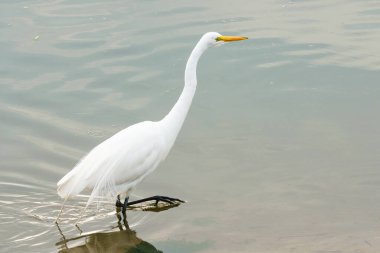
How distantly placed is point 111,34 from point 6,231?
4945 mm

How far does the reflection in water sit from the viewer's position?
Answer: 225 inches

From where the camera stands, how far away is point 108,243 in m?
5.85

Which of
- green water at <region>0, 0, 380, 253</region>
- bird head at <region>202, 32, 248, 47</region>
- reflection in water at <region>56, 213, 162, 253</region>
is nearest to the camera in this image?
reflection in water at <region>56, 213, 162, 253</region>

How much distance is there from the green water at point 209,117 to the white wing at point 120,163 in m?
0.35


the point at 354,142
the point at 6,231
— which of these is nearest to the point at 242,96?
the point at 354,142

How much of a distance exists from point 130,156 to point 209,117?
191 cm

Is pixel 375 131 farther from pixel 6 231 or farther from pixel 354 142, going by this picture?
pixel 6 231

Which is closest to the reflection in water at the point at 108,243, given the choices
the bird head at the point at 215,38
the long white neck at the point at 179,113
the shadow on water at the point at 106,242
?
the shadow on water at the point at 106,242

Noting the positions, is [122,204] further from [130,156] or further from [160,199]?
[130,156]

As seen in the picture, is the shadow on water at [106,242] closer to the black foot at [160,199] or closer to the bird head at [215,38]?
the black foot at [160,199]

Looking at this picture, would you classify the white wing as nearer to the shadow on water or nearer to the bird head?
the shadow on water

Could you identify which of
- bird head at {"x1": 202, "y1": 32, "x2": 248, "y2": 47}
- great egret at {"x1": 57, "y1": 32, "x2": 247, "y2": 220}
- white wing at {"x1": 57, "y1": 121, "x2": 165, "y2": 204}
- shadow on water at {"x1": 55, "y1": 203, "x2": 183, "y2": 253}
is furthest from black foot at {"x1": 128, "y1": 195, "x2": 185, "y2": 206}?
bird head at {"x1": 202, "y1": 32, "x2": 248, "y2": 47}

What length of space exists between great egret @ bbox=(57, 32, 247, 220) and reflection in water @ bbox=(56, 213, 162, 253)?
31 centimetres

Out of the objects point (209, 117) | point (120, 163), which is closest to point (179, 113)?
point (120, 163)
